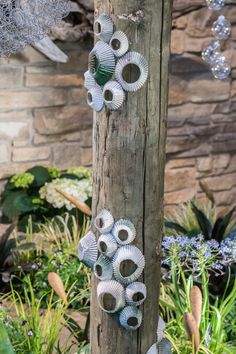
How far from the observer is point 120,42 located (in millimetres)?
2445

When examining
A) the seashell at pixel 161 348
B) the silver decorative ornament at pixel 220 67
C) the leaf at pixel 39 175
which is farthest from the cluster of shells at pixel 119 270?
the leaf at pixel 39 175

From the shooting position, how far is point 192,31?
5.85m

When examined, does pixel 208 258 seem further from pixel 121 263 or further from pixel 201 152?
pixel 201 152

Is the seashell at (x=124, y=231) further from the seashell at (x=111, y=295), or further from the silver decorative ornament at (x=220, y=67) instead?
the silver decorative ornament at (x=220, y=67)

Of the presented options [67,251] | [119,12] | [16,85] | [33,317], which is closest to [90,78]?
[119,12]

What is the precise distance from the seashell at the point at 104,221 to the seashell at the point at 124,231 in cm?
2

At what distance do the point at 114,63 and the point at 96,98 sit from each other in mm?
136

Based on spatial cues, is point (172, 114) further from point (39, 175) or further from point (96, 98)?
point (96, 98)

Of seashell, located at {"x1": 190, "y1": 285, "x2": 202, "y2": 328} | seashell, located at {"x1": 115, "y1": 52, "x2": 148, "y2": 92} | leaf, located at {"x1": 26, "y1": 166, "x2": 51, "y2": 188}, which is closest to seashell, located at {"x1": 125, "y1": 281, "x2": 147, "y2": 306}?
seashell, located at {"x1": 190, "y1": 285, "x2": 202, "y2": 328}

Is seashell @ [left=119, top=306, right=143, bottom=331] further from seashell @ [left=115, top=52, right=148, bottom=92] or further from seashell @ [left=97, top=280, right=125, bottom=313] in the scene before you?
seashell @ [left=115, top=52, right=148, bottom=92]

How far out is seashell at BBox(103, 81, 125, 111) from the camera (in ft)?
8.04

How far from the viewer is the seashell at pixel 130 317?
2580 millimetres

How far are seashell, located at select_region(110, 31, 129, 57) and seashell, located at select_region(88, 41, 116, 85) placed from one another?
0.02 metres

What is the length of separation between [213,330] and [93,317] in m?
0.87
